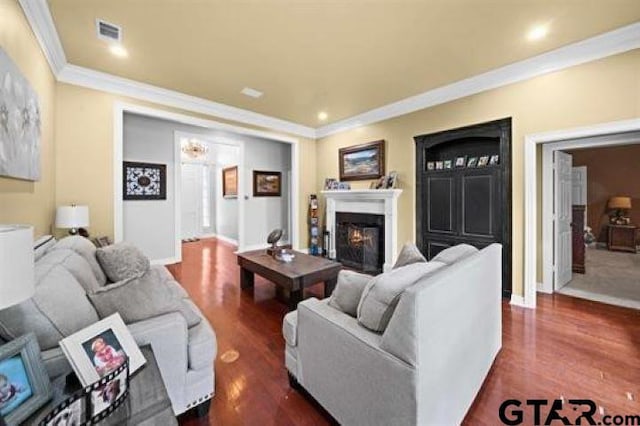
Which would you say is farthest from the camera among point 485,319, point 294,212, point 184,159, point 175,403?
point 184,159

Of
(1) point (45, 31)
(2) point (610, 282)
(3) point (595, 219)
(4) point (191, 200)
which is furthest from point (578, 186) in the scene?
(4) point (191, 200)

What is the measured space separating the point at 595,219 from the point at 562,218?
4740 millimetres

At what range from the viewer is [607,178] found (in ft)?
21.5

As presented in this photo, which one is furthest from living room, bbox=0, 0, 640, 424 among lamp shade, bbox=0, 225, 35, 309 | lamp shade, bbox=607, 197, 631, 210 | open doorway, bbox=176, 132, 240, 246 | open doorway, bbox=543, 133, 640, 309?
lamp shade, bbox=607, 197, 631, 210

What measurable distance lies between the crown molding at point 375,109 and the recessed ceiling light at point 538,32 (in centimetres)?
42

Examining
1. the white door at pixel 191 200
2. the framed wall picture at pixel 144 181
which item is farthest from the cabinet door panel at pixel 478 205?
the white door at pixel 191 200

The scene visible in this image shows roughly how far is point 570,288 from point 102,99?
676 cm

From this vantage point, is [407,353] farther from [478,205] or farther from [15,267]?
[478,205]

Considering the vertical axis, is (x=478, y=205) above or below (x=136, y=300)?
above

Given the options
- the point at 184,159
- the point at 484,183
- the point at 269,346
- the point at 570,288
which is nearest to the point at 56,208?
the point at 269,346

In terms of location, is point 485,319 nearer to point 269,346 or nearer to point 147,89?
point 269,346

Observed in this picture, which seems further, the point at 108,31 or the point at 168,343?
the point at 108,31

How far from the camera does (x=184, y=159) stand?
7426 mm

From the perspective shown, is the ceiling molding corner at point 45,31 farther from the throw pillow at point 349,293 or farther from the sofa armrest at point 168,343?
the throw pillow at point 349,293
